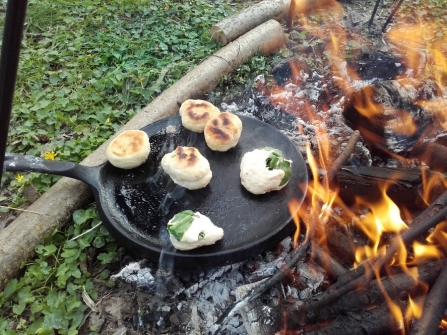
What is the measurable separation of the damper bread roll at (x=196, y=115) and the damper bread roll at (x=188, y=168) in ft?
1.07

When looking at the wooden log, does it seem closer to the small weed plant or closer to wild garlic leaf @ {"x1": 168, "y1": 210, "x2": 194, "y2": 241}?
wild garlic leaf @ {"x1": 168, "y1": 210, "x2": 194, "y2": 241}

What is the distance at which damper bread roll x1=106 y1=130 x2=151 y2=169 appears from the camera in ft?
9.09

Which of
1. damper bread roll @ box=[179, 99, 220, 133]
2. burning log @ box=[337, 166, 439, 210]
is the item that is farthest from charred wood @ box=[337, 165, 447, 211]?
damper bread roll @ box=[179, 99, 220, 133]

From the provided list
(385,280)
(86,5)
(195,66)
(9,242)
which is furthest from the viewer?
(86,5)

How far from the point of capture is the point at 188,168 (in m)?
2.64

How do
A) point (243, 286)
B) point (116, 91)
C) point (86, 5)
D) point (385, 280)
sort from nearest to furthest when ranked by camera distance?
1. point (385, 280)
2. point (243, 286)
3. point (116, 91)
4. point (86, 5)

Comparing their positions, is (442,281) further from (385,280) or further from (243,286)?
(243,286)

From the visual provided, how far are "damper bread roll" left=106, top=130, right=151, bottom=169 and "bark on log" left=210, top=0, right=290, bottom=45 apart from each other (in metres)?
2.13

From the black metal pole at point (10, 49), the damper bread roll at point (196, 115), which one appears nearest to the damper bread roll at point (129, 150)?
the damper bread roll at point (196, 115)

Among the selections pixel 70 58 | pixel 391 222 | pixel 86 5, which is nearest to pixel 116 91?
pixel 70 58

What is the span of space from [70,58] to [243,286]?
3275mm

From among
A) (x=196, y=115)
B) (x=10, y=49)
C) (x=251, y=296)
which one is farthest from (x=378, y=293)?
(x=10, y=49)

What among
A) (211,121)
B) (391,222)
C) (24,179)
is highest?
(211,121)

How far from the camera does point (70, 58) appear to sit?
14.5 ft
